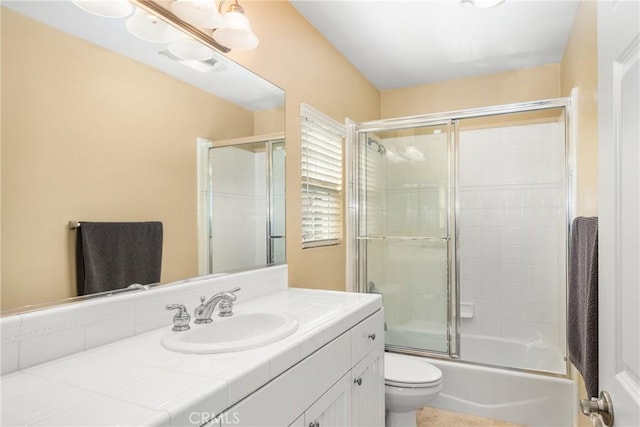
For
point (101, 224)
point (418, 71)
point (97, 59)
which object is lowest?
point (101, 224)

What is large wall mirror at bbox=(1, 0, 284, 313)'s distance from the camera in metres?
1.01

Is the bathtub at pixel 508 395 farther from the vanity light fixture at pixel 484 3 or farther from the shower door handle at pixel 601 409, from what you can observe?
the vanity light fixture at pixel 484 3

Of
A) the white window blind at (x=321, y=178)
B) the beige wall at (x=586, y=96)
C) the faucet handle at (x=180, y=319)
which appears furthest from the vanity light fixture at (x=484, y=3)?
the faucet handle at (x=180, y=319)

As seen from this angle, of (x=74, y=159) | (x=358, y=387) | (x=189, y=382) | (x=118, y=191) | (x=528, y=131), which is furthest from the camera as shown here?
(x=528, y=131)

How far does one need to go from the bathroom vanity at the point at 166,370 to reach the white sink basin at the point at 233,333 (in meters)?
0.02

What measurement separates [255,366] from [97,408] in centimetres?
35

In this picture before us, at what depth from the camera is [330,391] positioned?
4.37ft

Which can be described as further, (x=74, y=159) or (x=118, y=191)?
(x=118, y=191)

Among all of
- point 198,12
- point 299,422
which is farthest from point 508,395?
point 198,12

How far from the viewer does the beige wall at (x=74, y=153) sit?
3.29ft

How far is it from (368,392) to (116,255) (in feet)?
3.81

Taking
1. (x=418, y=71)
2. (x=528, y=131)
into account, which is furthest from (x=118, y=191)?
(x=528, y=131)

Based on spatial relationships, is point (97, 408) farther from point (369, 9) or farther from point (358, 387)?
point (369, 9)

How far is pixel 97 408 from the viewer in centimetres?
76
